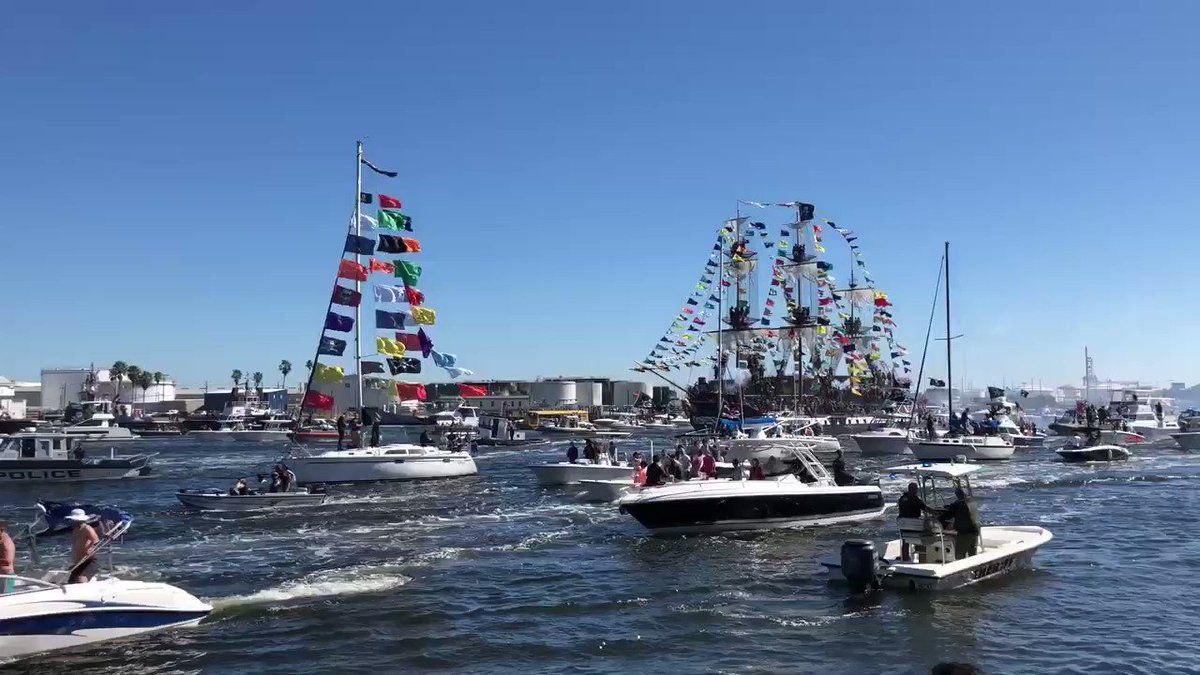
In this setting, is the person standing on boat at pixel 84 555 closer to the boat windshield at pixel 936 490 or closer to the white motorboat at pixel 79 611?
the white motorboat at pixel 79 611

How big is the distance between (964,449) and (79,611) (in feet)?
160

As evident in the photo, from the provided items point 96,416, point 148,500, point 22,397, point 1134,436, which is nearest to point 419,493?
point 148,500

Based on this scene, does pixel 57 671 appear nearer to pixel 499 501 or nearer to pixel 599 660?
pixel 599 660

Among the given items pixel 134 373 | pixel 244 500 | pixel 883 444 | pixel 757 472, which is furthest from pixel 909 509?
pixel 134 373

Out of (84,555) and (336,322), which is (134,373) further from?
(84,555)

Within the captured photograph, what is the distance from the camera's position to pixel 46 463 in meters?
41.7

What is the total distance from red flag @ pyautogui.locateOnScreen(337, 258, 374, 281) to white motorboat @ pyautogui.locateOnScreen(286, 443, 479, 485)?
8.15 metres

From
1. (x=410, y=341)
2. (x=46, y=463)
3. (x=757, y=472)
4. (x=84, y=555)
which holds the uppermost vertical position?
(x=410, y=341)

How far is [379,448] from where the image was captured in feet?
136

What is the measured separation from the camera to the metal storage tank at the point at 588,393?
517 ft

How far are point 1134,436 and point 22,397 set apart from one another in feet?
515

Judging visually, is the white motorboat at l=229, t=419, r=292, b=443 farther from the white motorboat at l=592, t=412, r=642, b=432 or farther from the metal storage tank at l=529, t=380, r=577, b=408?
the metal storage tank at l=529, t=380, r=577, b=408

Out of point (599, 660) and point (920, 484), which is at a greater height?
point (920, 484)

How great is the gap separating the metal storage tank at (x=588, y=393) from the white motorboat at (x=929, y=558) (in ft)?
450
